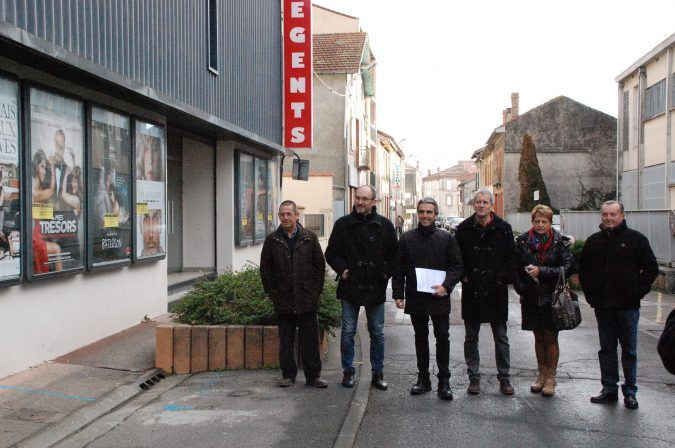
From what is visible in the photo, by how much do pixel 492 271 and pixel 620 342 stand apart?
1.26 meters

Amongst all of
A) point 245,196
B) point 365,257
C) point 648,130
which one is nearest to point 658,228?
point 245,196

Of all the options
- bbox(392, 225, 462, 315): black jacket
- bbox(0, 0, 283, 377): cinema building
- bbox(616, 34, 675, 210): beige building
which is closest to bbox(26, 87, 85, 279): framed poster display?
bbox(0, 0, 283, 377): cinema building

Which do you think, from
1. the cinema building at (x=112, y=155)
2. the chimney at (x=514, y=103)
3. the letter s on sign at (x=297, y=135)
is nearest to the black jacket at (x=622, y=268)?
the cinema building at (x=112, y=155)

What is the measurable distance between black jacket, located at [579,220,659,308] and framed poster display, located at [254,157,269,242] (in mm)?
10634

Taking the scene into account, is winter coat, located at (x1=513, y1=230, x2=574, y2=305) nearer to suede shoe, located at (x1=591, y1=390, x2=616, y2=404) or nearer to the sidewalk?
suede shoe, located at (x1=591, y1=390, x2=616, y2=404)

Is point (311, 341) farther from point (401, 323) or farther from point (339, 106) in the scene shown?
point (339, 106)

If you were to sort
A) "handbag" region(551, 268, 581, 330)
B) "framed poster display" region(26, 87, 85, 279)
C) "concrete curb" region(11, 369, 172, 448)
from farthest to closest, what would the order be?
1. "framed poster display" region(26, 87, 85, 279)
2. "handbag" region(551, 268, 581, 330)
3. "concrete curb" region(11, 369, 172, 448)

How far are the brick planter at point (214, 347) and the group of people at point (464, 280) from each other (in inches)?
27.2

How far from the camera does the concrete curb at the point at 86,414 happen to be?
17.5ft

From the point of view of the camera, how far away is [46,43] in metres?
6.77

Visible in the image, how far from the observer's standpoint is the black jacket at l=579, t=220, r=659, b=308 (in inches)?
253

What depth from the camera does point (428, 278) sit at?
6.72m

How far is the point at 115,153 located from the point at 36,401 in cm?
414

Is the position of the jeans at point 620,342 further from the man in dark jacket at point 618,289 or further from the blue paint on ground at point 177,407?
the blue paint on ground at point 177,407
